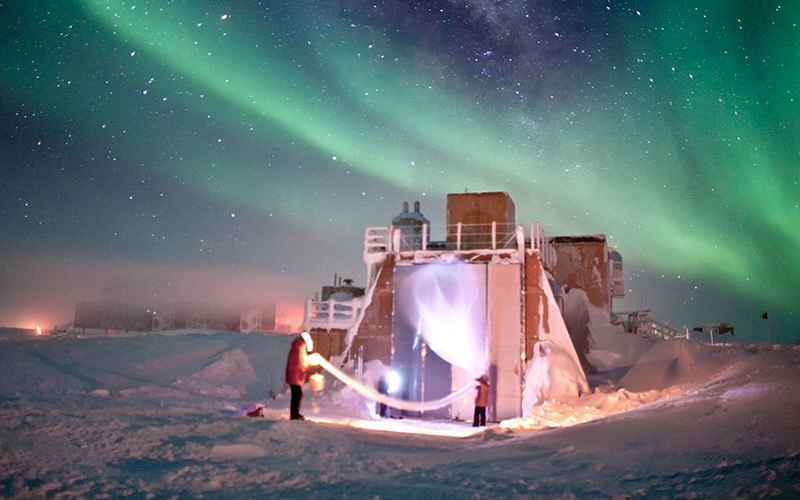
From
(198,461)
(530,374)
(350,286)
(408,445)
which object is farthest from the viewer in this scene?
(350,286)

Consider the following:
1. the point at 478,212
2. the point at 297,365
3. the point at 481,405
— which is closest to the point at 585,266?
the point at 478,212

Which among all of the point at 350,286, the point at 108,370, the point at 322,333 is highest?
the point at 350,286

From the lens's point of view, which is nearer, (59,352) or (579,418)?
(579,418)

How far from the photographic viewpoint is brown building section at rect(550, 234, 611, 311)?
91.7ft

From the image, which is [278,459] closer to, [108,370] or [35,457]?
[35,457]

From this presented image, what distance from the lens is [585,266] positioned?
28.4 meters

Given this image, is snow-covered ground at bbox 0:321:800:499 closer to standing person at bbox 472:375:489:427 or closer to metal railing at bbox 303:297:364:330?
standing person at bbox 472:375:489:427

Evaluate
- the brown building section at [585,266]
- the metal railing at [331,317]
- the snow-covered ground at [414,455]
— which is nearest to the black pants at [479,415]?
the snow-covered ground at [414,455]

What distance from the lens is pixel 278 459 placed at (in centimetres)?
641

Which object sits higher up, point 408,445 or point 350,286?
point 350,286

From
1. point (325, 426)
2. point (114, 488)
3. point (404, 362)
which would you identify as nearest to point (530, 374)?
point (404, 362)

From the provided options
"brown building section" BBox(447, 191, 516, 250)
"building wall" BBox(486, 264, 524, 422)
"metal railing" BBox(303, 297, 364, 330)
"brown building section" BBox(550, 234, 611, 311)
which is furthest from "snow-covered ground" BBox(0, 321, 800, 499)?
"brown building section" BBox(550, 234, 611, 311)

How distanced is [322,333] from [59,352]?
40.2 feet

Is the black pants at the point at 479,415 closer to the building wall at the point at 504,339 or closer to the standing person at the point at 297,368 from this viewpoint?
the building wall at the point at 504,339
